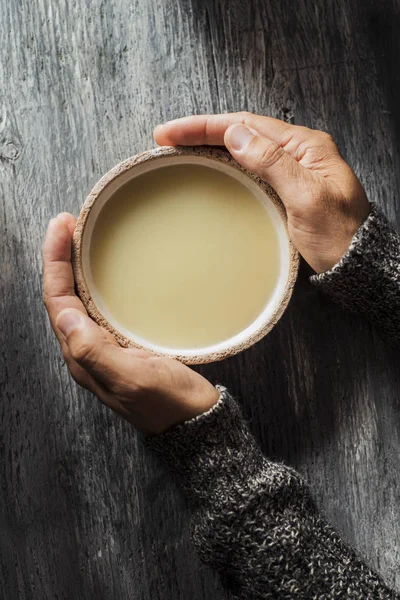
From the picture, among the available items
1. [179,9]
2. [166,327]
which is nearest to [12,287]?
[166,327]

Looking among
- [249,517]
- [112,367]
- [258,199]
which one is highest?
[258,199]

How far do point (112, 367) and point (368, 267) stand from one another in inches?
12.5

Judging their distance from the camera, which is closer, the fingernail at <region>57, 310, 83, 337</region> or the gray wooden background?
the fingernail at <region>57, 310, 83, 337</region>

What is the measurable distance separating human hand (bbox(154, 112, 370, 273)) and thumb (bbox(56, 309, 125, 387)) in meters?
0.25

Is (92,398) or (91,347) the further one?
(92,398)

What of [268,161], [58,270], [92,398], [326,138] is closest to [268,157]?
[268,161]

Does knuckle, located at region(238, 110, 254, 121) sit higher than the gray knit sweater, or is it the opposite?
knuckle, located at region(238, 110, 254, 121)

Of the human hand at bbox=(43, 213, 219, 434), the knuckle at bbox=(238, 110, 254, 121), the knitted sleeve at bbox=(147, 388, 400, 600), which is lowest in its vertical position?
the knitted sleeve at bbox=(147, 388, 400, 600)

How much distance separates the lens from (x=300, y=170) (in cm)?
76

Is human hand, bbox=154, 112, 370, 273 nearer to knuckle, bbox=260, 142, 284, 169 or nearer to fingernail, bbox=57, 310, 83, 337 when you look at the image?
knuckle, bbox=260, 142, 284, 169

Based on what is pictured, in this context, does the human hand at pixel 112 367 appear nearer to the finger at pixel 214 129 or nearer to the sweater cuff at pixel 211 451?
the sweater cuff at pixel 211 451

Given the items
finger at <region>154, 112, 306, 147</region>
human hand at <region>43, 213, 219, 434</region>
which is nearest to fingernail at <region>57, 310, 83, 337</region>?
human hand at <region>43, 213, 219, 434</region>

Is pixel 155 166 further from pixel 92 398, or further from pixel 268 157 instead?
pixel 92 398

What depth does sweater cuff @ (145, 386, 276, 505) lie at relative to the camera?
2.51 feet
